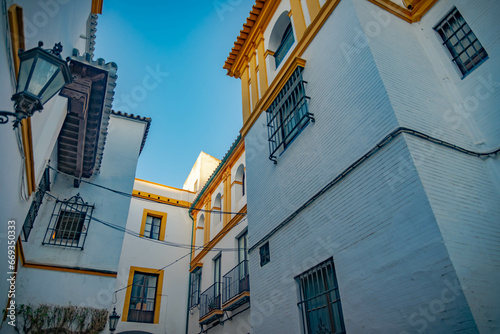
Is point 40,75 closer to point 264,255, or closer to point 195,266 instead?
point 264,255

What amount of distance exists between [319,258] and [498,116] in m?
3.54

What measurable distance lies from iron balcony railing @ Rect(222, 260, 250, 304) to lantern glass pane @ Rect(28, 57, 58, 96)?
8003 millimetres

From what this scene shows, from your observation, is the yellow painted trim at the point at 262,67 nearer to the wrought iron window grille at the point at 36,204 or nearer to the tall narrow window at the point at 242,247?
the tall narrow window at the point at 242,247

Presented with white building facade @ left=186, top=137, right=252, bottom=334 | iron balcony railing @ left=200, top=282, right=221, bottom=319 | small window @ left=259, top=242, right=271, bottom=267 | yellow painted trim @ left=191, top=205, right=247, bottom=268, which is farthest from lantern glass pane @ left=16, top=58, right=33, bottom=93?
iron balcony railing @ left=200, top=282, right=221, bottom=319

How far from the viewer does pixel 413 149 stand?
4734 millimetres

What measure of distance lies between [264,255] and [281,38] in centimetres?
595

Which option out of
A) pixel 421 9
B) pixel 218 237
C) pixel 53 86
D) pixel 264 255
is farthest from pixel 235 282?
pixel 53 86

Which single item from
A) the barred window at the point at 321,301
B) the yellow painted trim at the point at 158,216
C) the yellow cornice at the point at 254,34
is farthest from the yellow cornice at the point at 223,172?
the barred window at the point at 321,301

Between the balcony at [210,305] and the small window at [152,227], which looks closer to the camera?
the balcony at [210,305]

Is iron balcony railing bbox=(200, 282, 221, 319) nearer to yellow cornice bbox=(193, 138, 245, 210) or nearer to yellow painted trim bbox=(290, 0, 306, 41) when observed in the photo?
yellow cornice bbox=(193, 138, 245, 210)

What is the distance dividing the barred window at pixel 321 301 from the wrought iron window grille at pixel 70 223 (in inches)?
241

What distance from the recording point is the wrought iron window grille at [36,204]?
24.9 feet

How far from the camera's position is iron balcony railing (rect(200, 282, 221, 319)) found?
1128 cm

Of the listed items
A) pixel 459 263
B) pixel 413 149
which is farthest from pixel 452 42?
pixel 459 263
